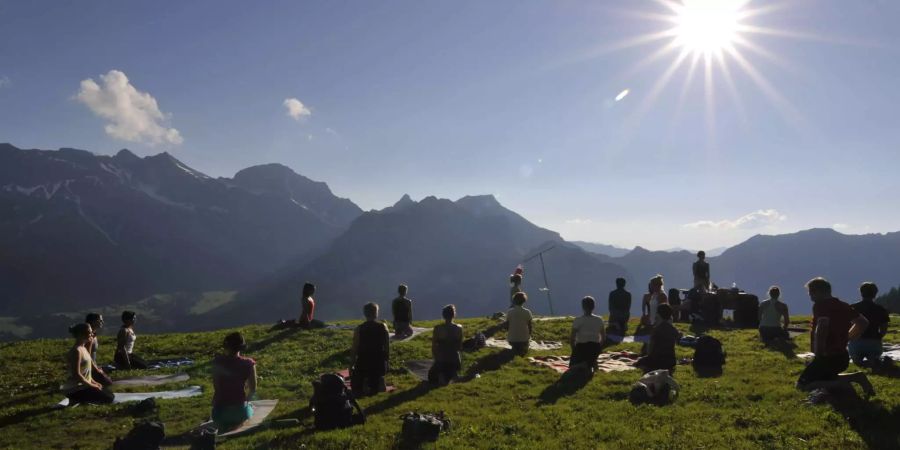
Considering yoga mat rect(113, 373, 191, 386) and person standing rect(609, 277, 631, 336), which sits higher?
person standing rect(609, 277, 631, 336)

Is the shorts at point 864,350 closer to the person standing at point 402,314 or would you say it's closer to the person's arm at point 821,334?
the person's arm at point 821,334

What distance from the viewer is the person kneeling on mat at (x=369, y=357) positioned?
1702 centimetres

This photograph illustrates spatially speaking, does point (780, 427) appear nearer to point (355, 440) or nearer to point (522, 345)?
point (355, 440)

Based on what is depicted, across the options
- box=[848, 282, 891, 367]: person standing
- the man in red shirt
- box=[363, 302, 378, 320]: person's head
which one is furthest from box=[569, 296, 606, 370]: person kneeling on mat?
box=[848, 282, 891, 367]: person standing

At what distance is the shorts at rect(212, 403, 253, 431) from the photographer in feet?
42.5

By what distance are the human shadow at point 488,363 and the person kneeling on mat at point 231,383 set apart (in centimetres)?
791

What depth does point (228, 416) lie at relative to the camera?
13.1m

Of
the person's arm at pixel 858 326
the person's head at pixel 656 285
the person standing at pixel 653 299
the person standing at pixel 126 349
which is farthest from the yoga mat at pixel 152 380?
the person's head at pixel 656 285

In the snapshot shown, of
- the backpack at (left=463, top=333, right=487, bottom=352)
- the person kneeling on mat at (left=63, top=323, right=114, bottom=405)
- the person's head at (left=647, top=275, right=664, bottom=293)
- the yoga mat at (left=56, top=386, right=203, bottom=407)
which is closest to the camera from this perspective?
the person kneeling on mat at (left=63, top=323, right=114, bottom=405)

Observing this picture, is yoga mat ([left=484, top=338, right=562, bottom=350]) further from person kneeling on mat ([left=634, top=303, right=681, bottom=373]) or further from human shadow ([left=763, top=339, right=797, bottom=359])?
human shadow ([left=763, top=339, right=797, bottom=359])

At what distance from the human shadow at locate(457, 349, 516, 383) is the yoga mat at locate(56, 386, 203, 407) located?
9264mm

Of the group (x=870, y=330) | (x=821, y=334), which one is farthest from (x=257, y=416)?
(x=870, y=330)

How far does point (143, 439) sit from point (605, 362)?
16.6m

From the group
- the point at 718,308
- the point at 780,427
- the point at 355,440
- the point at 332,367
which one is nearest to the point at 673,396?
the point at 780,427
